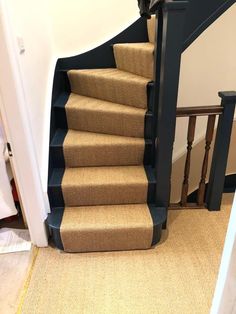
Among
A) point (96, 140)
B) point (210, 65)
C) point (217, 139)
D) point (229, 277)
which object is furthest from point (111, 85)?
point (229, 277)

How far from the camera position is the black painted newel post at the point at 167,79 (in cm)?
137

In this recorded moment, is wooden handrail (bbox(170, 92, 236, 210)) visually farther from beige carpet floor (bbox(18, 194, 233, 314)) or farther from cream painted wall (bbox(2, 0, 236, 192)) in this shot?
cream painted wall (bbox(2, 0, 236, 192))

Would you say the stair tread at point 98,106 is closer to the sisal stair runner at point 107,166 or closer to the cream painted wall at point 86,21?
the sisal stair runner at point 107,166

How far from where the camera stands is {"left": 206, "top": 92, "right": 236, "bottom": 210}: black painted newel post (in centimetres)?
182

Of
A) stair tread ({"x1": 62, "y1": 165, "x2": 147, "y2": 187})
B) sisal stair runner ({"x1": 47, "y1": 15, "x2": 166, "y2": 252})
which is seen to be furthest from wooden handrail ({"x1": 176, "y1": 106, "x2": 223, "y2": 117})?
stair tread ({"x1": 62, "y1": 165, "x2": 147, "y2": 187})

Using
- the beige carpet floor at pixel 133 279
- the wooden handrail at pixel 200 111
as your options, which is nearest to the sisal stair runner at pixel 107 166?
the beige carpet floor at pixel 133 279

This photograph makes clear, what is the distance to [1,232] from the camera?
2.06 meters

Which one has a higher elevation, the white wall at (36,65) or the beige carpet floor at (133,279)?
the white wall at (36,65)

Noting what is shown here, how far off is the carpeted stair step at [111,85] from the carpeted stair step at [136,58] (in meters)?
0.05

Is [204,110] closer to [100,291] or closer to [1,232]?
[100,291]

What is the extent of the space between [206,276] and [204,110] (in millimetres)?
1103

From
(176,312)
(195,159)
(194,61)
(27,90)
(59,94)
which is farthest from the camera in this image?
(195,159)

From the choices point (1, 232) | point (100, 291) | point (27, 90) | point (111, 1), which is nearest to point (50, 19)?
point (111, 1)

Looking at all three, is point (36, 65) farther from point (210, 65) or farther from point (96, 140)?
point (210, 65)
